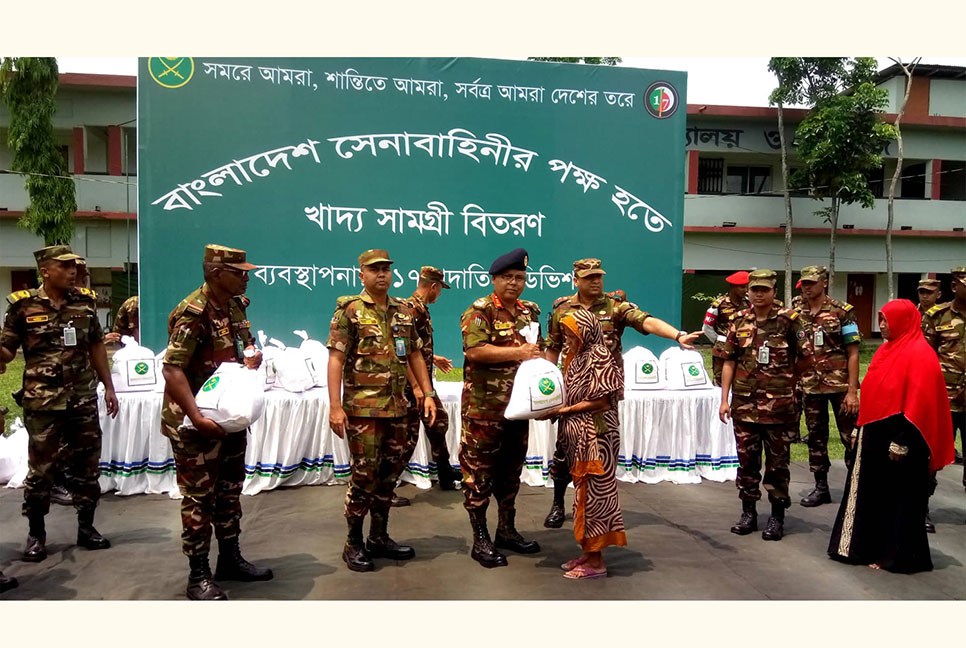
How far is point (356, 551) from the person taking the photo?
3.73 meters

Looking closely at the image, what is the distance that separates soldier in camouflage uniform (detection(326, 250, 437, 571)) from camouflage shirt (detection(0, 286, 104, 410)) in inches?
67.1

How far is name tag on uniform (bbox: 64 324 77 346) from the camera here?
4.02 meters

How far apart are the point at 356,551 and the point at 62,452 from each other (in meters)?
1.92

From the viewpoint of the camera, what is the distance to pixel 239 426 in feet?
10.3

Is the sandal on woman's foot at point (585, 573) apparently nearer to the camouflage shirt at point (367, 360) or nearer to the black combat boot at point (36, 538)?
the camouflage shirt at point (367, 360)

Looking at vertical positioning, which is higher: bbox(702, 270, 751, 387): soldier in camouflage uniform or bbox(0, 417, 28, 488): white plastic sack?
bbox(702, 270, 751, 387): soldier in camouflage uniform

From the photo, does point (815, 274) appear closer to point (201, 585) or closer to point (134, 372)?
point (201, 585)

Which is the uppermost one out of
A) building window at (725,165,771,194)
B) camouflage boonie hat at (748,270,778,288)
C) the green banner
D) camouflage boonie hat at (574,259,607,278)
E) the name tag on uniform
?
building window at (725,165,771,194)

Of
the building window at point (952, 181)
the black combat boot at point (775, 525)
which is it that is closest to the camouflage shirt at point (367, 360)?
the black combat boot at point (775, 525)

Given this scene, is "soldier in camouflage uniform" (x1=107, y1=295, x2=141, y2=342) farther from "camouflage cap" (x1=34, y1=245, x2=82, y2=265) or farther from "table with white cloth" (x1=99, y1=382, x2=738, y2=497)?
"camouflage cap" (x1=34, y1=245, x2=82, y2=265)

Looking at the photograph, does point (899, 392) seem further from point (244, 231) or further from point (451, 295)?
point (244, 231)

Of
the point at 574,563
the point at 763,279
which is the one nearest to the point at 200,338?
the point at 574,563

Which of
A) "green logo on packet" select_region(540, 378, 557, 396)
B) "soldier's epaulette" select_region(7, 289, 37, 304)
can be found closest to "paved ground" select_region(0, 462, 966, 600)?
"green logo on packet" select_region(540, 378, 557, 396)

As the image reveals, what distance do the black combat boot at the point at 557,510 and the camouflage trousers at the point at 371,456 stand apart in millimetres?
1331
